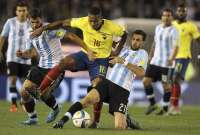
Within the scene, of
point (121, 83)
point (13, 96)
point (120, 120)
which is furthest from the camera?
point (13, 96)

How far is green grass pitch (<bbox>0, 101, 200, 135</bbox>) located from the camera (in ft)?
38.6

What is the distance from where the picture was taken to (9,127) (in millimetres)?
12469

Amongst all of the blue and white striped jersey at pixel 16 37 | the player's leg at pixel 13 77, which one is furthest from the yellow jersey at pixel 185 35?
the player's leg at pixel 13 77

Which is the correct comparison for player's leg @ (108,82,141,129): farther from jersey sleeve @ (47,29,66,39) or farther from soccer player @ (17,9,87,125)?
jersey sleeve @ (47,29,66,39)

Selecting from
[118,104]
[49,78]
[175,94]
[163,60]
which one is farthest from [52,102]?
[175,94]

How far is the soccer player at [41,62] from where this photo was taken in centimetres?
1320

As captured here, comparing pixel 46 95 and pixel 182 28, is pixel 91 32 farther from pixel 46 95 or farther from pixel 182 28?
pixel 182 28

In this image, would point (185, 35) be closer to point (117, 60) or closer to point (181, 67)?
point (181, 67)

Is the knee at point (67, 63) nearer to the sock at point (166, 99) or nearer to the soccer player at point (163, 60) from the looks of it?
the soccer player at point (163, 60)

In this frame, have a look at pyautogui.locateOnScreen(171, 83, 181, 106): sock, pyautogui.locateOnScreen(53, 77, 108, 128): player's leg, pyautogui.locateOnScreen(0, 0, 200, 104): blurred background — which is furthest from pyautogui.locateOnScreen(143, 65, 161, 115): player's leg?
pyautogui.locateOnScreen(53, 77, 108, 128): player's leg

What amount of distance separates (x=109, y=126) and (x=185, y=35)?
5.32m

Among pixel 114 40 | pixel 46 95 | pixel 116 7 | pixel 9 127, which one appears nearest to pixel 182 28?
pixel 114 40

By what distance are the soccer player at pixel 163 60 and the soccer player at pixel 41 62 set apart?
13.1ft

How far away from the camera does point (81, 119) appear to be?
41.2 ft
